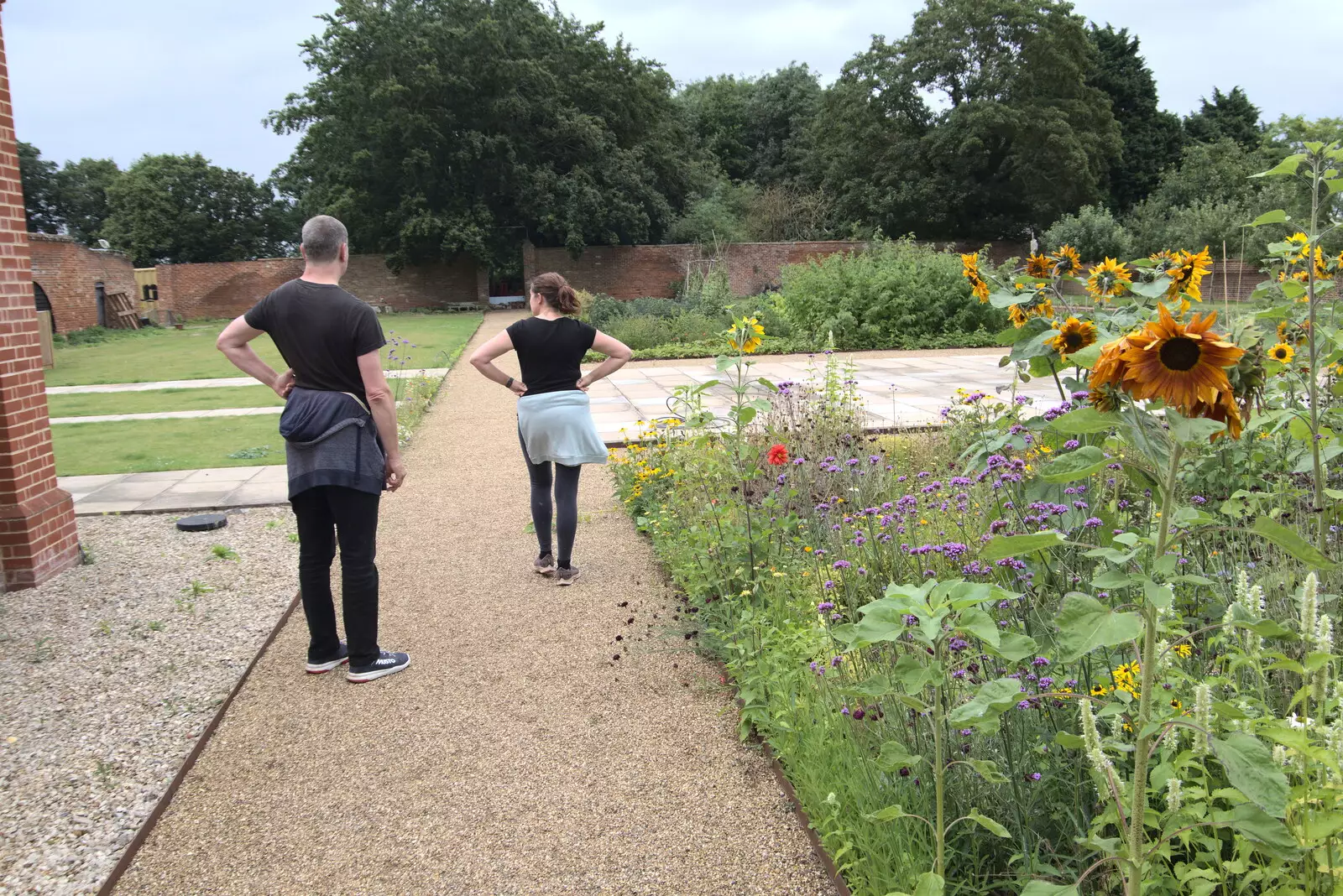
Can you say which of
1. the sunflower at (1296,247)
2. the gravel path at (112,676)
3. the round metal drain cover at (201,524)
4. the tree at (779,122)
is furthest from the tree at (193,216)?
the sunflower at (1296,247)

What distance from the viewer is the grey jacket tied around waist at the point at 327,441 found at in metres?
3.51

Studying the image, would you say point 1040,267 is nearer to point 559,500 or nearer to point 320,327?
point 320,327

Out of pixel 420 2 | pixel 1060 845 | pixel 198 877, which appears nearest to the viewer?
pixel 1060 845

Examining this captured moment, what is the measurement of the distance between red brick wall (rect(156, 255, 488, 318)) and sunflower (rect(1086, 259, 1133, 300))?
3398 centimetres

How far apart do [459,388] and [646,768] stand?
421 inches

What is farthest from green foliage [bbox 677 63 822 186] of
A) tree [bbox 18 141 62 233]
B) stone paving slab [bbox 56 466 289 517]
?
stone paving slab [bbox 56 466 289 517]

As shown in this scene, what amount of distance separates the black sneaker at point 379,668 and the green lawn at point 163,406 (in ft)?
16.3

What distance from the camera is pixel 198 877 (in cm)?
252

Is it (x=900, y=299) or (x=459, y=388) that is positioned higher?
(x=900, y=299)

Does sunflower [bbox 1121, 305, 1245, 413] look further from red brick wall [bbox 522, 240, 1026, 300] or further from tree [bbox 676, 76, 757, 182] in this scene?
tree [bbox 676, 76, 757, 182]

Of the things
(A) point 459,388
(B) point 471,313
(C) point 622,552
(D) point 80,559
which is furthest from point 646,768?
(B) point 471,313

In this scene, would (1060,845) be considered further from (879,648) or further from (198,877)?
(198,877)

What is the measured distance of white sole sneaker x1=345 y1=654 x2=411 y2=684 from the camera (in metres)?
3.74

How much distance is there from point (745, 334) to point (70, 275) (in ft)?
85.4
